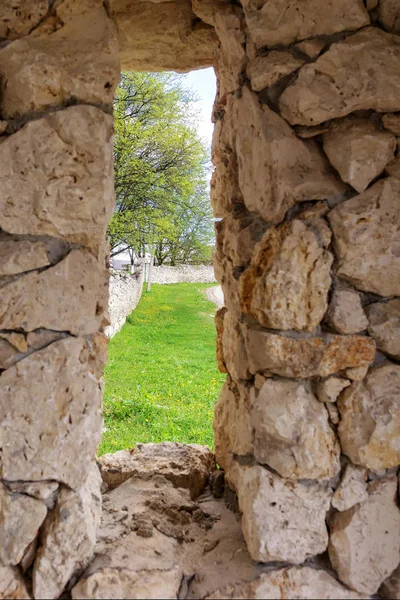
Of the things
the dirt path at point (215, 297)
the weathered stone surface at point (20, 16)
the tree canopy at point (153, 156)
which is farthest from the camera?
the dirt path at point (215, 297)

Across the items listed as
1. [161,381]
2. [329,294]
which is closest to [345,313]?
[329,294]

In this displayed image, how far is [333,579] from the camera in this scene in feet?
4.68

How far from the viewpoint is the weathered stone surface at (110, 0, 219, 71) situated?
1740 mm

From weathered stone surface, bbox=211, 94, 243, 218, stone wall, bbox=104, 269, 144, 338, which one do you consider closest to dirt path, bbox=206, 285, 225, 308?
stone wall, bbox=104, 269, 144, 338

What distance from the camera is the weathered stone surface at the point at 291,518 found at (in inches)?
56.6

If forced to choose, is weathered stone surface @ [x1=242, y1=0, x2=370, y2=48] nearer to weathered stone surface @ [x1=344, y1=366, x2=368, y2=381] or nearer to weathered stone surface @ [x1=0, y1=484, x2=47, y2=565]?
weathered stone surface @ [x1=344, y1=366, x2=368, y2=381]

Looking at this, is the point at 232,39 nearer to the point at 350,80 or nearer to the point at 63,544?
the point at 350,80

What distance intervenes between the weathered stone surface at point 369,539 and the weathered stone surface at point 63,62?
1.49 metres

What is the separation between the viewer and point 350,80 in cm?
141

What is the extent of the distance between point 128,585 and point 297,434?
2.25 feet

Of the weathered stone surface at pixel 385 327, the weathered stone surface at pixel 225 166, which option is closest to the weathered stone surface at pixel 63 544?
the weathered stone surface at pixel 385 327

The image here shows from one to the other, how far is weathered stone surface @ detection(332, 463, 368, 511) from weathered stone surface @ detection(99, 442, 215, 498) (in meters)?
0.71

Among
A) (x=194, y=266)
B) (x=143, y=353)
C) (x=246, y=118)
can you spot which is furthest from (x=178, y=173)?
(x=194, y=266)

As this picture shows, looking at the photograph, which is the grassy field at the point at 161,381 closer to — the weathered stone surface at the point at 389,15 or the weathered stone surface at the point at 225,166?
the weathered stone surface at the point at 225,166
